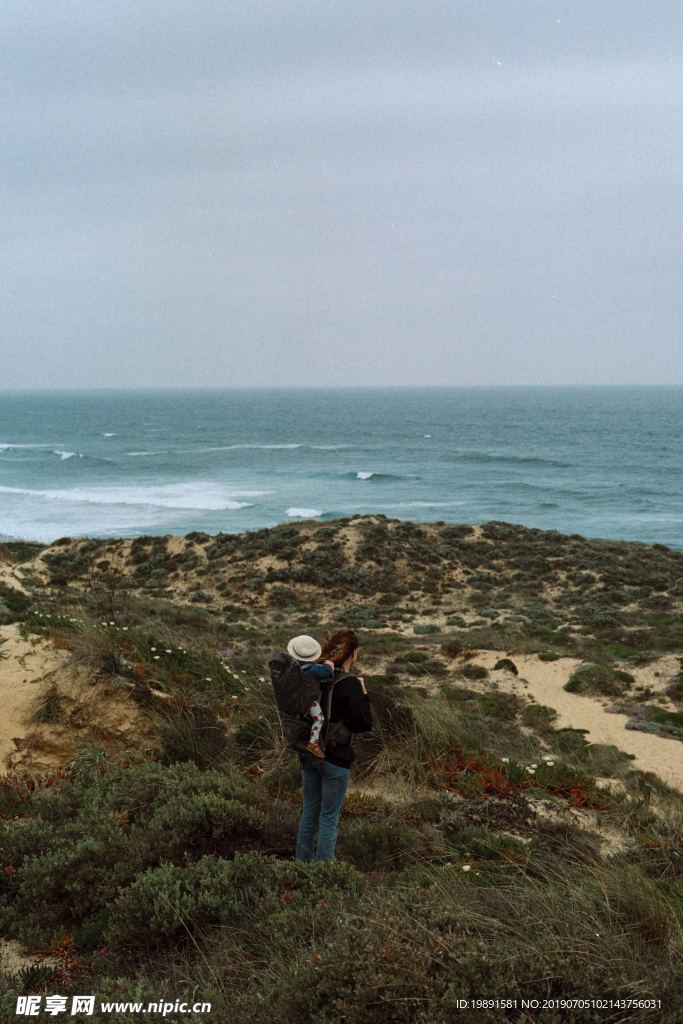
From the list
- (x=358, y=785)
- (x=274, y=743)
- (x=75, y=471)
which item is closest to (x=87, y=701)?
(x=274, y=743)

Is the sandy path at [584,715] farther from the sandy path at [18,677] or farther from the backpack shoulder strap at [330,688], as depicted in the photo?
the sandy path at [18,677]

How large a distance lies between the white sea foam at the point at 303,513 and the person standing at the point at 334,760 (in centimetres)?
4056

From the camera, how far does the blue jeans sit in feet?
15.4

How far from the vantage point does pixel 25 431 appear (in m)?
116

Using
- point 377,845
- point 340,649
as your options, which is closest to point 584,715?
point 377,845

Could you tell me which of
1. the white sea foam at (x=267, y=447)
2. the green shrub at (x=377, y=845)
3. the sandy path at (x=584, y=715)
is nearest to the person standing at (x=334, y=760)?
the green shrub at (x=377, y=845)

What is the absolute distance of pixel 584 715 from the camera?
13664 millimetres

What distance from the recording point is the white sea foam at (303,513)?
4553 cm

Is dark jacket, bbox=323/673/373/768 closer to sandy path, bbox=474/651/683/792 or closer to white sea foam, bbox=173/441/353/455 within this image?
sandy path, bbox=474/651/683/792

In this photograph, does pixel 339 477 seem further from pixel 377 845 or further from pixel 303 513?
pixel 377 845

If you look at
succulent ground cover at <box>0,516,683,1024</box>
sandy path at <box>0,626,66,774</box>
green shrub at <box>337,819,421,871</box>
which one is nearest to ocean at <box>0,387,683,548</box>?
sandy path at <box>0,626,66,774</box>

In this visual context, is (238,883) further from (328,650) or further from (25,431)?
(25,431)

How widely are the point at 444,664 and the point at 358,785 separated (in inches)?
402

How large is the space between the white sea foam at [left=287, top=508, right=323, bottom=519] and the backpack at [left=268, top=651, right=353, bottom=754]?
133ft
